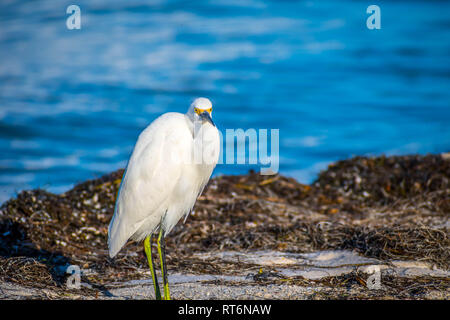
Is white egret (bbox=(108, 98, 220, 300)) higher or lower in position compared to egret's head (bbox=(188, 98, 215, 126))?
lower

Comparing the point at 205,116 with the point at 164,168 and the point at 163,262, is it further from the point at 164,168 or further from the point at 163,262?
the point at 163,262

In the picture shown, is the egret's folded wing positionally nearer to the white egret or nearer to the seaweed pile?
the white egret

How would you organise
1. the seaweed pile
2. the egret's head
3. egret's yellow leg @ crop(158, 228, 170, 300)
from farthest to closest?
the seaweed pile, the egret's head, egret's yellow leg @ crop(158, 228, 170, 300)

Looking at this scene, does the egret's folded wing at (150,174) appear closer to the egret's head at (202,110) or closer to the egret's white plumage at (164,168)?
the egret's white plumage at (164,168)

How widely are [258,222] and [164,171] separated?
7.17 feet

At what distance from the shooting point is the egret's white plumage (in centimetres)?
446

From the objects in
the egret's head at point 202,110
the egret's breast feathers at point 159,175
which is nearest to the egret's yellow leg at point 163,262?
the egret's breast feathers at point 159,175

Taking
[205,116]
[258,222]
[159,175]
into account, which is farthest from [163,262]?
[258,222]

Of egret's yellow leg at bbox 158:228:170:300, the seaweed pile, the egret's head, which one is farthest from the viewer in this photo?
the seaweed pile

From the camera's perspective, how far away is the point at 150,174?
14.7ft

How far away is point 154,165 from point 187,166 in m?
0.28

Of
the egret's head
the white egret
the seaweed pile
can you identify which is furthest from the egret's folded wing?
the seaweed pile

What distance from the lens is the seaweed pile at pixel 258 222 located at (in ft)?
16.7

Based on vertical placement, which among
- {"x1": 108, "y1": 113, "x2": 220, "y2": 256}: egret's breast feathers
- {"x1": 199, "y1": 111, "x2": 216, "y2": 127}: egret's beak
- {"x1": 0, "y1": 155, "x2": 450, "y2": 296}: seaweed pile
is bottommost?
{"x1": 0, "y1": 155, "x2": 450, "y2": 296}: seaweed pile
